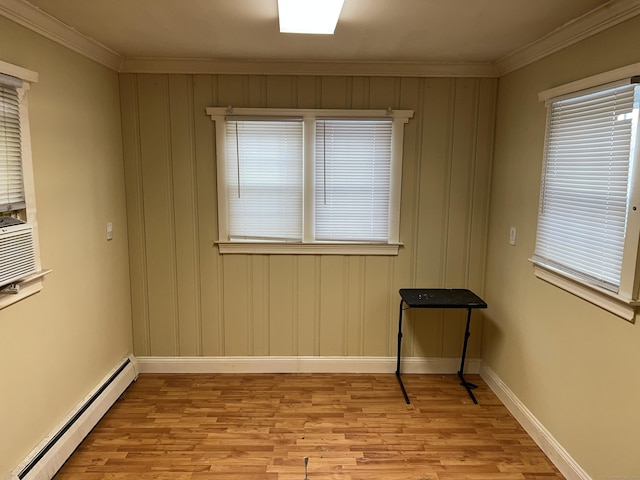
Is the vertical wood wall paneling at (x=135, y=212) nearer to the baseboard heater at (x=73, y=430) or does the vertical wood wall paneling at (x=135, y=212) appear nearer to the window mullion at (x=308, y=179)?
the baseboard heater at (x=73, y=430)

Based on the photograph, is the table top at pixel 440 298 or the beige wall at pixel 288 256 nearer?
the table top at pixel 440 298

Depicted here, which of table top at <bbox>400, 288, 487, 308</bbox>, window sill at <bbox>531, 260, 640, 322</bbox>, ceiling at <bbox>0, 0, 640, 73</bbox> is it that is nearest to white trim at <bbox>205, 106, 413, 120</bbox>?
ceiling at <bbox>0, 0, 640, 73</bbox>

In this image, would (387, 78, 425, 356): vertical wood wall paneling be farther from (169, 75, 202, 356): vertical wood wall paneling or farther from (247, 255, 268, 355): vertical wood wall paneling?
(169, 75, 202, 356): vertical wood wall paneling

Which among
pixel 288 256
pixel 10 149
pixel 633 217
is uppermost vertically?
pixel 10 149

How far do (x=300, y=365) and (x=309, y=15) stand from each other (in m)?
2.53

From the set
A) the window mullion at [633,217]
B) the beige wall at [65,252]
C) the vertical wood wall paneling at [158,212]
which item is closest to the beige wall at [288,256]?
the vertical wood wall paneling at [158,212]

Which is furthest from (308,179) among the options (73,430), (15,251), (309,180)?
(73,430)

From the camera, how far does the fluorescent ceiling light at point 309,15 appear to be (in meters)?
1.86

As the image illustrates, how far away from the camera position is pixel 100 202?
2.74m

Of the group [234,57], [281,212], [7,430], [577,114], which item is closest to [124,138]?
[234,57]

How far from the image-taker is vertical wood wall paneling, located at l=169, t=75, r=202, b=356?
3.04 m

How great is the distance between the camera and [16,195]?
6.34ft

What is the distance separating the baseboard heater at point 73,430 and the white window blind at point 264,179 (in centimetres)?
132

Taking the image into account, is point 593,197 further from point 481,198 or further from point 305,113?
point 305,113
